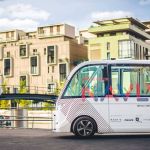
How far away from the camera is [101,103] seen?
1440 cm

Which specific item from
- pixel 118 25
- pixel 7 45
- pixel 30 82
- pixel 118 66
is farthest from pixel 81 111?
pixel 7 45

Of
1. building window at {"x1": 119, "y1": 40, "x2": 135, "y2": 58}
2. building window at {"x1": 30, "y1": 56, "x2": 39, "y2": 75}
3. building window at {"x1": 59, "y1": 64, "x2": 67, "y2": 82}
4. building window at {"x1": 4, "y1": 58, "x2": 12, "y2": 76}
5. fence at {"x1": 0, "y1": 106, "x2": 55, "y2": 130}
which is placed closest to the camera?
fence at {"x1": 0, "y1": 106, "x2": 55, "y2": 130}

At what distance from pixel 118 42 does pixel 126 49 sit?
9.41ft

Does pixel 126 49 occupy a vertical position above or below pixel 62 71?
above

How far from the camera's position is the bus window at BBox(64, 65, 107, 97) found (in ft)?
47.4

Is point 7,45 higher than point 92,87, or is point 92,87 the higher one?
point 7,45

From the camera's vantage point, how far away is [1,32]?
348 ft

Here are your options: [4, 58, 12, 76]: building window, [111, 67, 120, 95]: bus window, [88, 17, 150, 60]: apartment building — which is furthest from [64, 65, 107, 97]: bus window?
[4, 58, 12, 76]: building window

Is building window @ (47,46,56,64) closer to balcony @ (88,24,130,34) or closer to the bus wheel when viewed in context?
balcony @ (88,24,130,34)

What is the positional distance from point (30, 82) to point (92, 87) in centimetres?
8151

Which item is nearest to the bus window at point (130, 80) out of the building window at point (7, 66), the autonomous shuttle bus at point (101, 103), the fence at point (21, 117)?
the autonomous shuttle bus at point (101, 103)

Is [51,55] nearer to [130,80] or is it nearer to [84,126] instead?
[130,80]

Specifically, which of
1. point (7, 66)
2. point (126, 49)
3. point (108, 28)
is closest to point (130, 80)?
point (126, 49)

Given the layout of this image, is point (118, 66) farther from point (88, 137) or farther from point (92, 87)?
point (88, 137)
